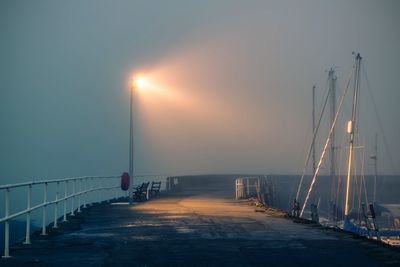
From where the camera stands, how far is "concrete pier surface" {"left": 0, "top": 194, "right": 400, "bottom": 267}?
10250 millimetres

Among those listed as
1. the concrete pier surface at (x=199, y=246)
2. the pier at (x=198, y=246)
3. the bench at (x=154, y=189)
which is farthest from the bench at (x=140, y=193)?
the concrete pier surface at (x=199, y=246)

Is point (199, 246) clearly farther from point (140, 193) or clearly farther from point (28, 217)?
point (140, 193)

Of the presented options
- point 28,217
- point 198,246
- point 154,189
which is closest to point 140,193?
point 154,189

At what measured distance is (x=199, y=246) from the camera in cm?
1214

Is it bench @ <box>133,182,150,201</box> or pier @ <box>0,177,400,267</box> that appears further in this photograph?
bench @ <box>133,182,150,201</box>

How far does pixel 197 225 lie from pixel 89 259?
680 cm

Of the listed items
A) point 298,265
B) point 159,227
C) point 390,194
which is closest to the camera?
point 298,265

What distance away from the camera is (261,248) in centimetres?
1191

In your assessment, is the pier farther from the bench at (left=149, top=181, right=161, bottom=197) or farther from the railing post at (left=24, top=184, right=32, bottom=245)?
the bench at (left=149, top=181, right=161, bottom=197)

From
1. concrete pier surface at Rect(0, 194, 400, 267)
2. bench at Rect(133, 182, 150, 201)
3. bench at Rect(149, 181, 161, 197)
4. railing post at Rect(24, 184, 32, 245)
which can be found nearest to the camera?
concrete pier surface at Rect(0, 194, 400, 267)

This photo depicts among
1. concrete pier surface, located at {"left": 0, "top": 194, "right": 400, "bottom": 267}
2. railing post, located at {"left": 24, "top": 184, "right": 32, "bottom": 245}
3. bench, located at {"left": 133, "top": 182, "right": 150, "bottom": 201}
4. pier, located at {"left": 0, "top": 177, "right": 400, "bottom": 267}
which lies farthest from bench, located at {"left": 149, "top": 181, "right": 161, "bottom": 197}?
railing post, located at {"left": 24, "top": 184, "right": 32, "bottom": 245}

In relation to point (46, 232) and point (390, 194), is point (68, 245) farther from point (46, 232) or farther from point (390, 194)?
point (390, 194)

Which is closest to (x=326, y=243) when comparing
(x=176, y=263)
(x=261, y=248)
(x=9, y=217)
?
(x=261, y=248)

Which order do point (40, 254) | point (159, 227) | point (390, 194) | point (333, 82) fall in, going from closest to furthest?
point (40, 254) → point (159, 227) → point (333, 82) → point (390, 194)
